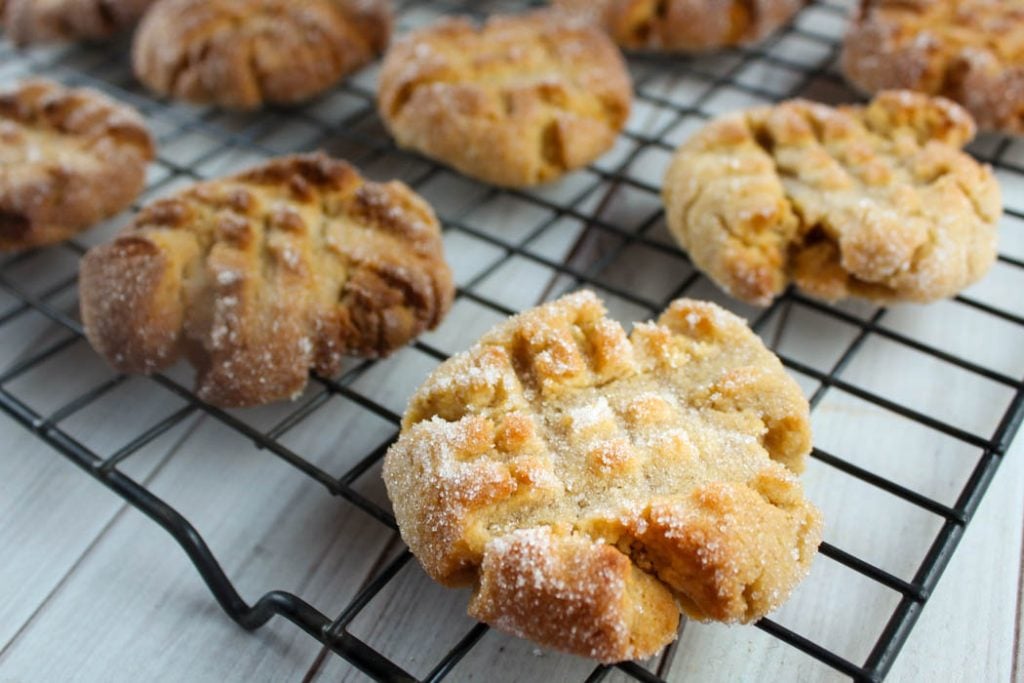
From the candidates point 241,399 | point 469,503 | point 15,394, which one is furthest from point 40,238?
point 469,503

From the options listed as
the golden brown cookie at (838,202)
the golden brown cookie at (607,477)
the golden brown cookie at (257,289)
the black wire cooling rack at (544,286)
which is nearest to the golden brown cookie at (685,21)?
the black wire cooling rack at (544,286)

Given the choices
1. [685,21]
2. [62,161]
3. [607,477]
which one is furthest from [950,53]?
[62,161]

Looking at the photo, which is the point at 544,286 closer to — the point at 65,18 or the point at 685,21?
the point at 685,21

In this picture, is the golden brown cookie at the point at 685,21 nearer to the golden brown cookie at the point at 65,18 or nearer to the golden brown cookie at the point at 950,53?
the golden brown cookie at the point at 950,53

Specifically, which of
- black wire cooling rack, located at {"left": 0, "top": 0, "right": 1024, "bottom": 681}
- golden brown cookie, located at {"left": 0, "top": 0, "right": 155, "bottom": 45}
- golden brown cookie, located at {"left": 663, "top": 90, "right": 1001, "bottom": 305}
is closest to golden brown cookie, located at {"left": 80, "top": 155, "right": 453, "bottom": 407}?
black wire cooling rack, located at {"left": 0, "top": 0, "right": 1024, "bottom": 681}

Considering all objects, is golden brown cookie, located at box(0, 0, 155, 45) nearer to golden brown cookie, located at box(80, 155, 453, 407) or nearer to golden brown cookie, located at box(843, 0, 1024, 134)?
golden brown cookie, located at box(80, 155, 453, 407)

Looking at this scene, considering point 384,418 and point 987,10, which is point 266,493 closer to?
point 384,418
